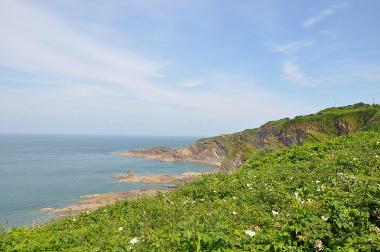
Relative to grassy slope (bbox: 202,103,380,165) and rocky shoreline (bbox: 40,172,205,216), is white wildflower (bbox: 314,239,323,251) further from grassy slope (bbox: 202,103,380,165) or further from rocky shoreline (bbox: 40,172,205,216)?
grassy slope (bbox: 202,103,380,165)

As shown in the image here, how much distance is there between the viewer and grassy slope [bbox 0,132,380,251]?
7.42m

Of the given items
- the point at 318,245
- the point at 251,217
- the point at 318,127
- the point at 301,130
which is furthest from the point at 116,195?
the point at 318,245

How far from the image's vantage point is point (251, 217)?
1045 cm

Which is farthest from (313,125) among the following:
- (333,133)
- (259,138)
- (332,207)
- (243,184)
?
(332,207)

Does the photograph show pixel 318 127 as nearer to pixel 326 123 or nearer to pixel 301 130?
pixel 326 123

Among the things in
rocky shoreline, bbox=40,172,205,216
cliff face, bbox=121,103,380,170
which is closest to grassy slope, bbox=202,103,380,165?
cliff face, bbox=121,103,380,170

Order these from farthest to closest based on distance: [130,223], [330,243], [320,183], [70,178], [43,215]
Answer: [70,178] < [43,215] < [320,183] < [130,223] < [330,243]

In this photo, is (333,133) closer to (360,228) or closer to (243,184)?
(243,184)

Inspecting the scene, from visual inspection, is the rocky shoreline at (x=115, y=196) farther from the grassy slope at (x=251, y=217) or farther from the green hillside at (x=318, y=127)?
the grassy slope at (x=251, y=217)

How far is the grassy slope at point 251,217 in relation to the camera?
24.3 feet

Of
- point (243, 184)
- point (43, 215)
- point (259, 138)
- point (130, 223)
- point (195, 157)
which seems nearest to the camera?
point (130, 223)

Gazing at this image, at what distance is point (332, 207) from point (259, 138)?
121169 mm

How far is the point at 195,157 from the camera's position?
157m

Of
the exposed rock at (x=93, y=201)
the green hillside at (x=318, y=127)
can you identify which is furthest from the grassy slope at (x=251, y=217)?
the green hillside at (x=318, y=127)
